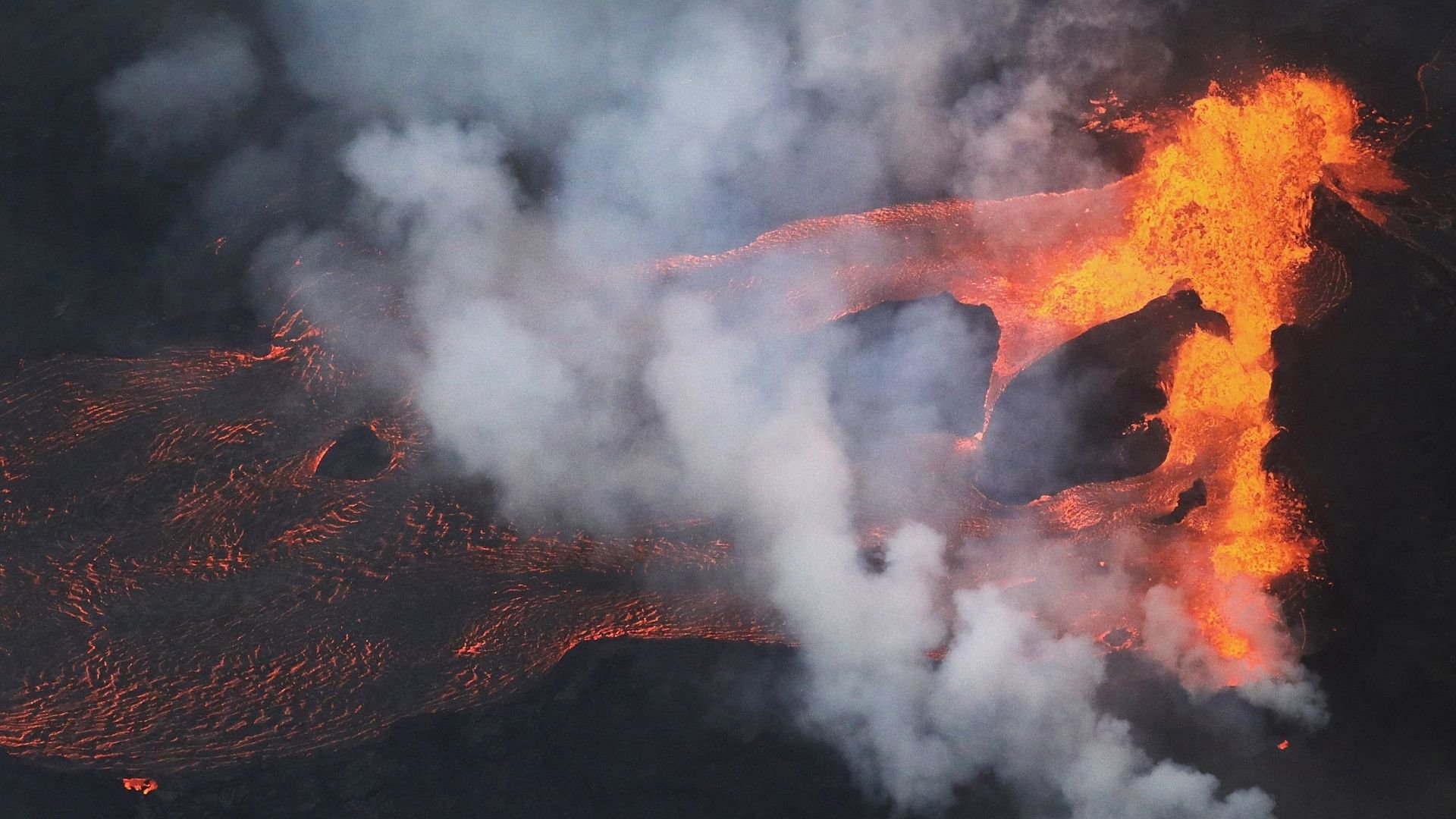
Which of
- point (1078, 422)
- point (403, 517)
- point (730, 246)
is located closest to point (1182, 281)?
point (1078, 422)

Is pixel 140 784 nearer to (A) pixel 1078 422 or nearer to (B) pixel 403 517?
(B) pixel 403 517

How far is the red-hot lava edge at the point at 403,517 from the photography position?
4387mm

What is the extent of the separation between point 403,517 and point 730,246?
2.30m

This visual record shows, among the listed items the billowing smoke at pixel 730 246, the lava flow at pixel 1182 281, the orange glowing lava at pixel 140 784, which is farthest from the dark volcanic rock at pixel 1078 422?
the orange glowing lava at pixel 140 784

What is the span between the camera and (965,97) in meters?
4.85

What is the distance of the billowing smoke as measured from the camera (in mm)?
4488

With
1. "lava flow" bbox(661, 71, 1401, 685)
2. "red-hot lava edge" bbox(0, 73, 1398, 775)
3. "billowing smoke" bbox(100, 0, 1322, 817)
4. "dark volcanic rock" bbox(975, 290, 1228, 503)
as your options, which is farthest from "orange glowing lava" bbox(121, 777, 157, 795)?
"dark volcanic rock" bbox(975, 290, 1228, 503)

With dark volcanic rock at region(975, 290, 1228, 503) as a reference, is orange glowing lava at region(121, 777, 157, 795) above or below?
below

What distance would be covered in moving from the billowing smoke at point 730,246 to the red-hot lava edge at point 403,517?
22 cm

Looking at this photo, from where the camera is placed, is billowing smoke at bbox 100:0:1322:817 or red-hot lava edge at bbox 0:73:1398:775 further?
billowing smoke at bbox 100:0:1322:817

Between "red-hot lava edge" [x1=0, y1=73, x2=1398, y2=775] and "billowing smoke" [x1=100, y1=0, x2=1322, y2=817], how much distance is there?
22 cm

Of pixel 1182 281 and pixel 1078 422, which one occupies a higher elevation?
pixel 1182 281

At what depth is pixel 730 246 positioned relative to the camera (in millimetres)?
4738

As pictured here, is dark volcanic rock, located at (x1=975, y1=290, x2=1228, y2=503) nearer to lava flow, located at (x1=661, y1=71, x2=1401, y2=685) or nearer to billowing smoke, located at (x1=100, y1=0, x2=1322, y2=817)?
lava flow, located at (x1=661, y1=71, x2=1401, y2=685)
